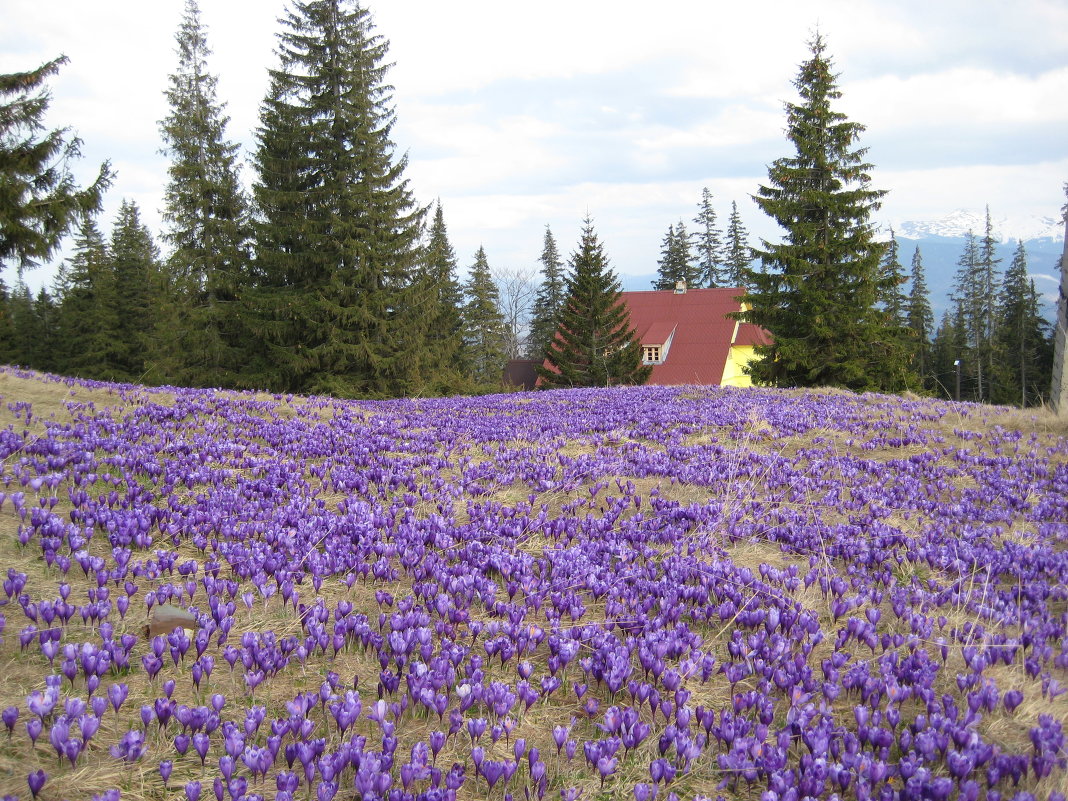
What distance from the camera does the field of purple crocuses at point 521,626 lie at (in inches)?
100

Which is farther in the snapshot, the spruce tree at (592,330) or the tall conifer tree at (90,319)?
the tall conifer tree at (90,319)

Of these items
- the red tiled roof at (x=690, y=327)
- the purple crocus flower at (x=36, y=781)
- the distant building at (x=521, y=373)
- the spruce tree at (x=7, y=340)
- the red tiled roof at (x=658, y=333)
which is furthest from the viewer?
the distant building at (x=521, y=373)

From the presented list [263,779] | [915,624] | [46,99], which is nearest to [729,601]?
[915,624]

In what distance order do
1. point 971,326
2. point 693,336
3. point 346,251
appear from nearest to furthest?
point 346,251 → point 693,336 → point 971,326

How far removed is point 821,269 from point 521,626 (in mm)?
30349

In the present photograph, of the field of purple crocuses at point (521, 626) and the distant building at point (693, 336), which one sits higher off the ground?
the distant building at point (693, 336)

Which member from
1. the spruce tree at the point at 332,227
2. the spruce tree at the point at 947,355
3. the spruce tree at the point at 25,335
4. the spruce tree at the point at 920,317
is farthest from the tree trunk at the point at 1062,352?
the spruce tree at the point at 25,335

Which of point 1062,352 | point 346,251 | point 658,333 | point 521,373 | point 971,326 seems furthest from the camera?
point 971,326

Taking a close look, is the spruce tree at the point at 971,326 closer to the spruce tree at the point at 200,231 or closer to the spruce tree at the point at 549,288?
the spruce tree at the point at 549,288

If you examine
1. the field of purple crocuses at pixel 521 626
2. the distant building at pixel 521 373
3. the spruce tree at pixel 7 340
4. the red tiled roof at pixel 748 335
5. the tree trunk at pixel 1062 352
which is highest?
the spruce tree at pixel 7 340

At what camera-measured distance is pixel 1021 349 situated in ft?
210

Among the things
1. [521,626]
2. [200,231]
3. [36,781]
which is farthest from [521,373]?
[36,781]

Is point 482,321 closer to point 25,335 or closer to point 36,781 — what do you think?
point 25,335

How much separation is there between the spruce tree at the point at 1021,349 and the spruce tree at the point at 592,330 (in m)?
38.1
